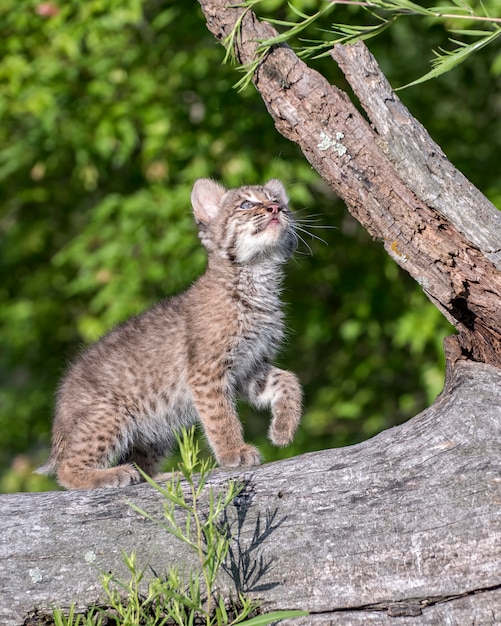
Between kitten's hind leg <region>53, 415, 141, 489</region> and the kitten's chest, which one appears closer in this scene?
kitten's hind leg <region>53, 415, 141, 489</region>

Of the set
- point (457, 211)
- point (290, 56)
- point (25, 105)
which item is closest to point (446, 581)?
point (457, 211)

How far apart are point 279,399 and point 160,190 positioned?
123 inches

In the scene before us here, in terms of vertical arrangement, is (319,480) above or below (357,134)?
below

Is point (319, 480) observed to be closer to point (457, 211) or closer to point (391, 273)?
point (457, 211)

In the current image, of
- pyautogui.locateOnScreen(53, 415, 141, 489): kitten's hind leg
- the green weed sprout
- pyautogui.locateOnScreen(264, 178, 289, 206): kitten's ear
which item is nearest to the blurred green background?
pyautogui.locateOnScreen(264, 178, 289, 206): kitten's ear

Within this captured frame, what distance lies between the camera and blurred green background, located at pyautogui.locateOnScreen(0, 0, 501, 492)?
25.2 ft

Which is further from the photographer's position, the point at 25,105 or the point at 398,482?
the point at 25,105

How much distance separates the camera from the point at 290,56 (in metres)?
4.37

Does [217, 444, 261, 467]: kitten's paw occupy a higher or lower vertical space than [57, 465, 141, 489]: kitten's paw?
lower

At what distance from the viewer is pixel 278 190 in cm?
605

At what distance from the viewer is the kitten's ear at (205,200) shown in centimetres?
593

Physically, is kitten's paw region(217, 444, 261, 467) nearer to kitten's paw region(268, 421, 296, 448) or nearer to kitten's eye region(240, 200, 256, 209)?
kitten's paw region(268, 421, 296, 448)

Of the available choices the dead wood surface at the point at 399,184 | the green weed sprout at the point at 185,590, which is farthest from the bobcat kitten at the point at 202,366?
the green weed sprout at the point at 185,590

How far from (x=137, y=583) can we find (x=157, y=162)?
5.71 meters
